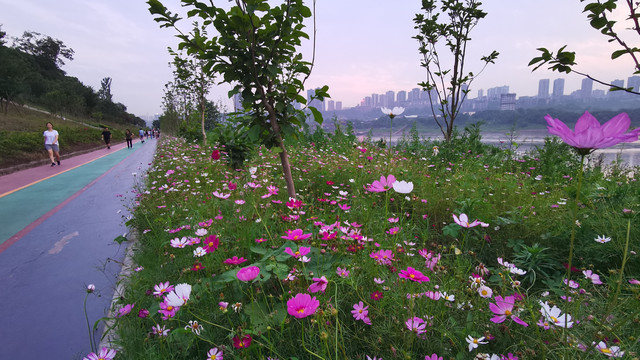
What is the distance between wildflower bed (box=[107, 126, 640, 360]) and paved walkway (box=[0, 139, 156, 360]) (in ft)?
1.36

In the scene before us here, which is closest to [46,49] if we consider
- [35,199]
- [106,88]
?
[106,88]

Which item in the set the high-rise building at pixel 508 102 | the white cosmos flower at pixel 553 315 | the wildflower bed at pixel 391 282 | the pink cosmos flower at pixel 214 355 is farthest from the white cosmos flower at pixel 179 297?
the high-rise building at pixel 508 102

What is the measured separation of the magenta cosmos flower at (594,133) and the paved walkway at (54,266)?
2.52 metres

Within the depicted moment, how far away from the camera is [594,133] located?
75cm

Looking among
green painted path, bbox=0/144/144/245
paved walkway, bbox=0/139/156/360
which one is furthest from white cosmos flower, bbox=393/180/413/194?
green painted path, bbox=0/144/144/245

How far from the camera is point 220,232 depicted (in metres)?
2.16

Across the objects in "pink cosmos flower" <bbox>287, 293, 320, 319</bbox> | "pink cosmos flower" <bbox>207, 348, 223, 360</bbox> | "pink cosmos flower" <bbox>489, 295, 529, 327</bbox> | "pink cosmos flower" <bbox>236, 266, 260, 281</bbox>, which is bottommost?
"pink cosmos flower" <bbox>207, 348, 223, 360</bbox>

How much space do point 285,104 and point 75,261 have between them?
8.42 ft

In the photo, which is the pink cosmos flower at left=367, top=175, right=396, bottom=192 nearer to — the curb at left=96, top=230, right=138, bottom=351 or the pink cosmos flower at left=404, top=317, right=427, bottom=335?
the pink cosmos flower at left=404, top=317, right=427, bottom=335

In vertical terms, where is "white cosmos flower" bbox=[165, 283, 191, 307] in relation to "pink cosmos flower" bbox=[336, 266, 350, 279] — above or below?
above

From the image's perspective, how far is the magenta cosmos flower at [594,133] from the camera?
0.75m

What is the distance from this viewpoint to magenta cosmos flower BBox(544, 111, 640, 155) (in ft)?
2.46

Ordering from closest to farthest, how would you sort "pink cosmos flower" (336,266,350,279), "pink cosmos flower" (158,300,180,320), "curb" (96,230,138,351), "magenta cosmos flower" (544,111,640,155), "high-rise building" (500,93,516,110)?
"magenta cosmos flower" (544,111,640,155) < "pink cosmos flower" (158,300,180,320) < "pink cosmos flower" (336,266,350,279) < "curb" (96,230,138,351) < "high-rise building" (500,93,516,110)

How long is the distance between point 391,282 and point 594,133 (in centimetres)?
98
